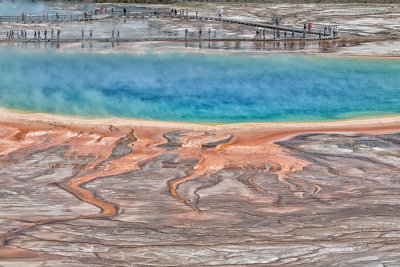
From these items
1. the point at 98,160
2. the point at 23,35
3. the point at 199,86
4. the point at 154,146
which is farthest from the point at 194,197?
the point at 23,35

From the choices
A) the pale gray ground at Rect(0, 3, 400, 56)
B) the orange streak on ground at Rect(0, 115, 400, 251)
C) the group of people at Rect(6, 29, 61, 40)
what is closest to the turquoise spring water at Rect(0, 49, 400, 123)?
the orange streak on ground at Rect(0, 115, 400, 251)

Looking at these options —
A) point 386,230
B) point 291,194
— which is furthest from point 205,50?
point 386,230

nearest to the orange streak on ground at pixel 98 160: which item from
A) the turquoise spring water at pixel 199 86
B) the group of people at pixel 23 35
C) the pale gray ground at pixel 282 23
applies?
the turquoise spring water at pixel 199 86

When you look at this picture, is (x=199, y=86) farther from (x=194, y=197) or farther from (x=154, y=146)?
(x=194, y=197)

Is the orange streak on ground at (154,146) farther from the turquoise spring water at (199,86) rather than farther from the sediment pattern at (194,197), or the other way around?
the turquoise spring water at (199,86)

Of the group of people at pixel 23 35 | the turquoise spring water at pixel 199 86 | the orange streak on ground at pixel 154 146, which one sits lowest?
the orange streak on ground at pixel 154 146
